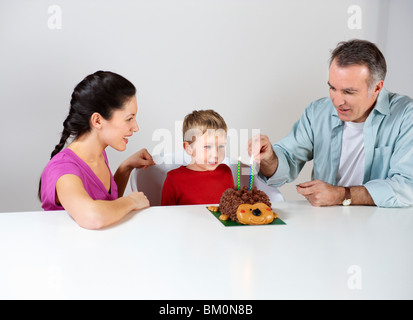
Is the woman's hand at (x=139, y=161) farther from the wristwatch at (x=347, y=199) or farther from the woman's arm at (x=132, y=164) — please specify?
the wristwatch at (x=347, y=199)

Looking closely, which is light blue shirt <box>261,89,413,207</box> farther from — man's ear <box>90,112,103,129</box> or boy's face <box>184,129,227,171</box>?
man's ear <box>90,112,103,129</box>

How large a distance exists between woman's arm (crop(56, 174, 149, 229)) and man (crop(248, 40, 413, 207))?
0.53m

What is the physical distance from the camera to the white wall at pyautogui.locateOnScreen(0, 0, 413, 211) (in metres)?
2.52

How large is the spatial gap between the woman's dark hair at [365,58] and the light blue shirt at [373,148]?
0.10 meters

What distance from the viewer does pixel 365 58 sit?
1628mm

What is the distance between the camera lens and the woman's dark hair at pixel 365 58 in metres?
1.63

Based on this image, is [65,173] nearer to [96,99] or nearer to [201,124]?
[96,99]

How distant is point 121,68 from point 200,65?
0.47 meters

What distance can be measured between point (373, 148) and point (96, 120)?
1.01 m

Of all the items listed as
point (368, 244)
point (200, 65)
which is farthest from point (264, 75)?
point (368, 244)
